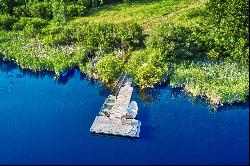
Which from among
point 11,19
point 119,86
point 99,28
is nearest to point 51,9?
point 11,19

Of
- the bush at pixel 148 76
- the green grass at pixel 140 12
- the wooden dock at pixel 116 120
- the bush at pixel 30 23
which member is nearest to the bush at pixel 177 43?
the bush at pixel 148 76

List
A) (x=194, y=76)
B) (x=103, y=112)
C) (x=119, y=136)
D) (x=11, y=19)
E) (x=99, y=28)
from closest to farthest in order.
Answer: (x=119, y=136) → (x=103, y=112) → (x=194, y=76) → (x=99, y=28) → (x=11, y=19)

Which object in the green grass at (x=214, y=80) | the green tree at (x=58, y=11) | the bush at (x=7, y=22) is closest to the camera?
the green grass at (x=214, y=80)

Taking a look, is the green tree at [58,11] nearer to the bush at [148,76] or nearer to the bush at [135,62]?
the bush at [135,62]

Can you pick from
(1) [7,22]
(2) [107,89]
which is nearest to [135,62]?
(2) [107,89]

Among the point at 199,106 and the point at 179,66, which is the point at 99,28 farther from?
the point at 199,106

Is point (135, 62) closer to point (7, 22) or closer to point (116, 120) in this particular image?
point (116, 120)

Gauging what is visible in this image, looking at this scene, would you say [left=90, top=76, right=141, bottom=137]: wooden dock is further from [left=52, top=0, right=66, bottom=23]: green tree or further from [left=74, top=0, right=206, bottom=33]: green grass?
[left=52, top=0, right=66, bottom=23]: green tree
